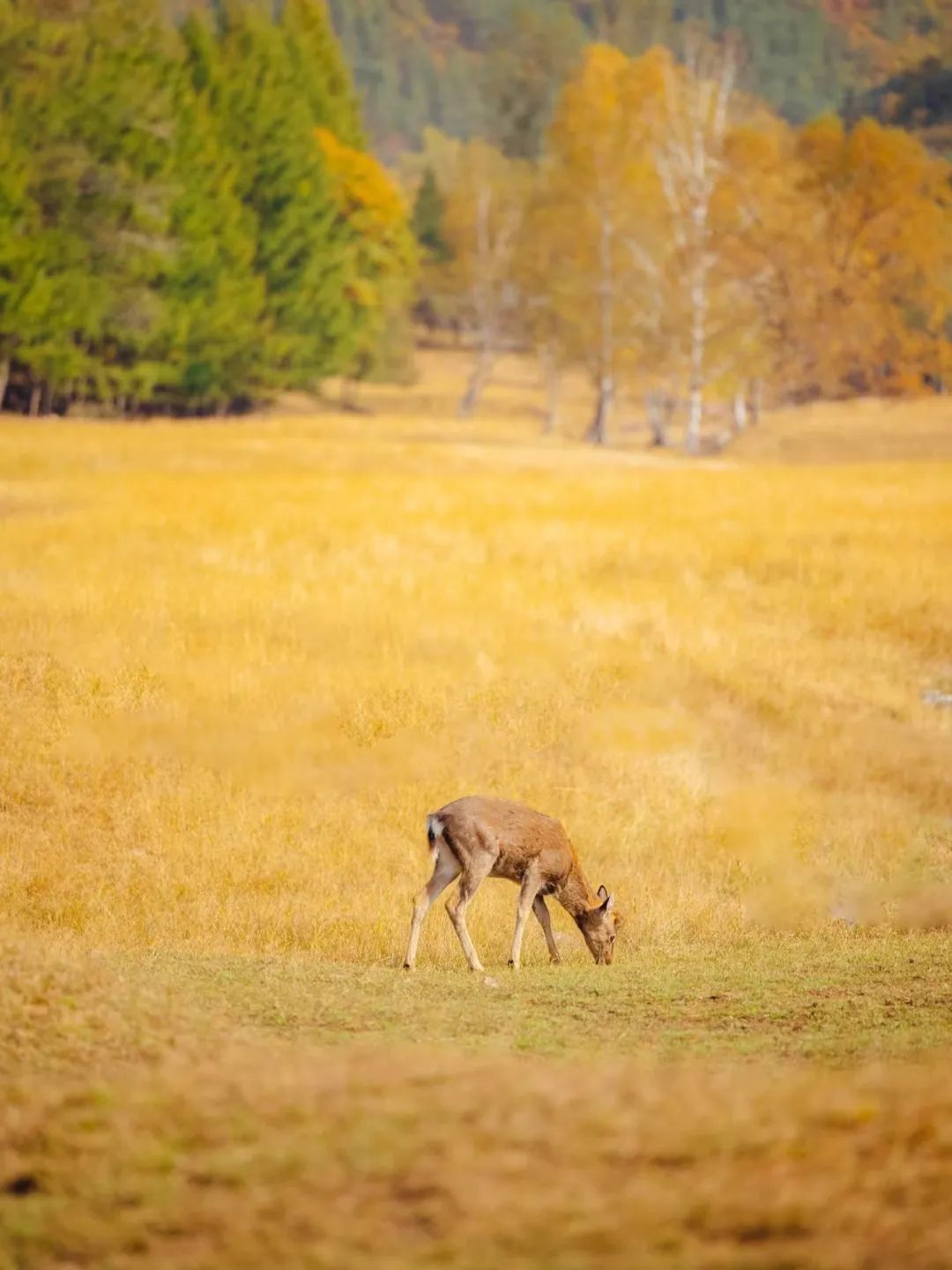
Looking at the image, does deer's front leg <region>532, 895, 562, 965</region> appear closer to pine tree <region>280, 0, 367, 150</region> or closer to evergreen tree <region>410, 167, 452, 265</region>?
pine tree <region>280, 0, 367, 150</region>

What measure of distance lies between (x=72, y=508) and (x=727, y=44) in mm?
30580

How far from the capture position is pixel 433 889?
10.9m

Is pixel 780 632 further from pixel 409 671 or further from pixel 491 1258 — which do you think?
pixel 491 1258

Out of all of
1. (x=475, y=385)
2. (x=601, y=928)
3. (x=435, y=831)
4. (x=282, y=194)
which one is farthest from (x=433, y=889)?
(x=475, y=385)

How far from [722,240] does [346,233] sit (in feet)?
62.7

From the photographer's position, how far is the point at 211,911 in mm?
12867

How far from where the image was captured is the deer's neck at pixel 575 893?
11430 mm

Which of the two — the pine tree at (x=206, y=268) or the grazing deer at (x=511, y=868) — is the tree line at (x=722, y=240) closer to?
the pine tree at (x=206, y=268)

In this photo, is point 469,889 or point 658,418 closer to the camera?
point 469,889

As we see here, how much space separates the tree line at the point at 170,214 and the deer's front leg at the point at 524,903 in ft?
123

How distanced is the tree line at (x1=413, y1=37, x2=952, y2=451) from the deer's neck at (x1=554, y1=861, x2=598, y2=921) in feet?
133

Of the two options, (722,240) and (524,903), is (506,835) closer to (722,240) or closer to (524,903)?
(524,903)


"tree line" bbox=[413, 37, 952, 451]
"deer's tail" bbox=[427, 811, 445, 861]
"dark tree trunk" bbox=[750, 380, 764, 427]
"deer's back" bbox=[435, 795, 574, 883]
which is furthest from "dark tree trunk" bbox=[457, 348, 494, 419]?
"deer's tail" bbox=[427, 811, 445, 861]

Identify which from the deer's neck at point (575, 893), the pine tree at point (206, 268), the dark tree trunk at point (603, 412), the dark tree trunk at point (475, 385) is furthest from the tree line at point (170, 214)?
the deer's neck at point (575, 893)
